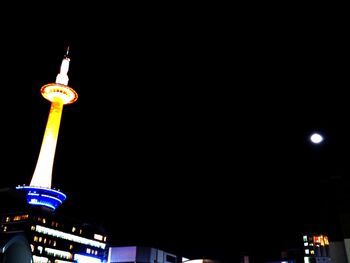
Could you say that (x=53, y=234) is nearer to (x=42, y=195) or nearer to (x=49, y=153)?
(x=42, y=195)

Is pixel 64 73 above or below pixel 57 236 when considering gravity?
above

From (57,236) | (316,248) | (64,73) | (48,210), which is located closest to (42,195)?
(48,210)

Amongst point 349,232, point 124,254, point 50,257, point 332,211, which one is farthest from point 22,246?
point 124,254

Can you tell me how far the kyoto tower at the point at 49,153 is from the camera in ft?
220

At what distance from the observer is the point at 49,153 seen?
67.8 m

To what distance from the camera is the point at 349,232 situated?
71.1ft

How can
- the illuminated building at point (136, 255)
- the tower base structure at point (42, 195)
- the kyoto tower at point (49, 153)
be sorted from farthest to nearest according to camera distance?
the illuminated building at point (136, 255) → the kyoto tower at point (49, 153) → the tower base structure at point (42, 195)

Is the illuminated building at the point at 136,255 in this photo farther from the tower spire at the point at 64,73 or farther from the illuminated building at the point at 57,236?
the tower spire at the point at 64,73

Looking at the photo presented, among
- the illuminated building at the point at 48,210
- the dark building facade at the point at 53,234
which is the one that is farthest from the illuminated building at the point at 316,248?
the illuminated building at the point at 48,210

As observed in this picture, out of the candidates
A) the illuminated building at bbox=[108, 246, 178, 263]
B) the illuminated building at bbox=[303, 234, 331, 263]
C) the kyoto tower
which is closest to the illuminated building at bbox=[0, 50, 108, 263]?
the kyoto tower

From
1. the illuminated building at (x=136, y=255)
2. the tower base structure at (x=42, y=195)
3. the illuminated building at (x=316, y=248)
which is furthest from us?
the illuminated building at (x=136, y=255)

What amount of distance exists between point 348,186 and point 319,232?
4440 millimetres

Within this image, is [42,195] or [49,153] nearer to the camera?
[42,195]

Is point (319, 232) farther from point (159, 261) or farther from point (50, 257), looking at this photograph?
point (159, 261)
